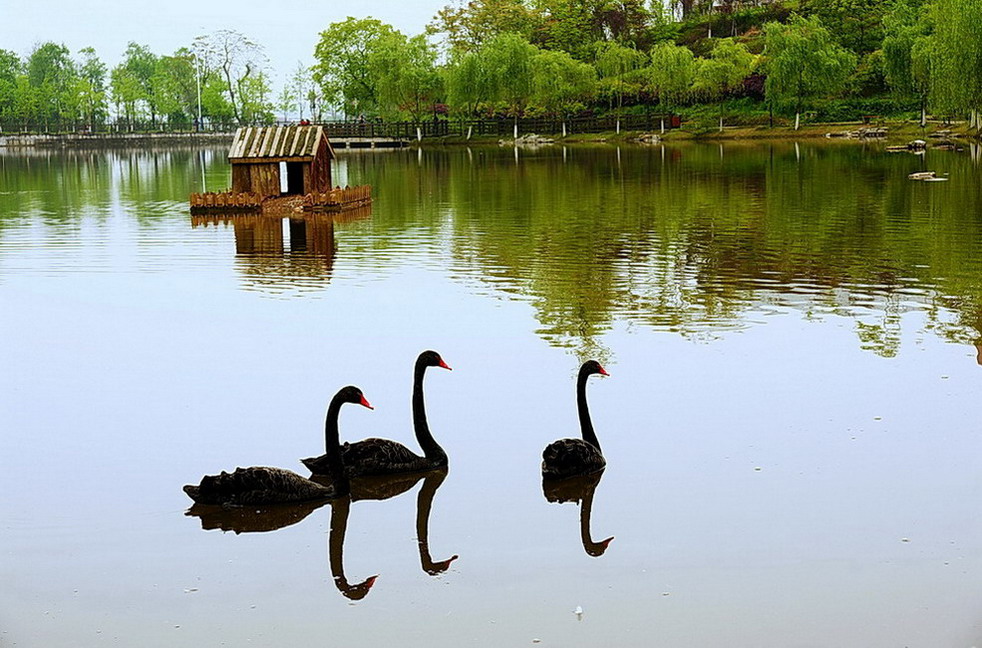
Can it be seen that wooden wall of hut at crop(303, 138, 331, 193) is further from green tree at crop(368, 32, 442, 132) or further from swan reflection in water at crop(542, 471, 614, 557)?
green tree at crop(368, 32, 442, 132)

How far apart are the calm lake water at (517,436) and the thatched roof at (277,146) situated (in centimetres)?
1088

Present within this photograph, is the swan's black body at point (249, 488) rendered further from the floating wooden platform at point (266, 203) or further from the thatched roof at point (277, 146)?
the thatched roof at point (277, 146)

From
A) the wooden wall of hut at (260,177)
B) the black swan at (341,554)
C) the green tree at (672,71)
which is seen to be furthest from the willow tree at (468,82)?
the black swan at (341,554)

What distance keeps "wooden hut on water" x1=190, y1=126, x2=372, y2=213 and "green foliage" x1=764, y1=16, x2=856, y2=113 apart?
161ft

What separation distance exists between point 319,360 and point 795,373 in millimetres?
5767

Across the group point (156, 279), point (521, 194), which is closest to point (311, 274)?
point (156, 279)

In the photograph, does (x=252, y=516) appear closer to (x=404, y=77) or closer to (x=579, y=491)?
(x=579, y=491)

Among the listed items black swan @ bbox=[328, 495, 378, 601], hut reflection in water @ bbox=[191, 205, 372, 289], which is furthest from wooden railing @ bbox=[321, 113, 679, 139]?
black swan @ bbox=[328, 495, 378, 601]

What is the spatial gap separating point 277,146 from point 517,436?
91.3ft

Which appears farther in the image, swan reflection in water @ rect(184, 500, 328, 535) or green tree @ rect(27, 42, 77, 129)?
green tree @ rect(27, 42, 77, 129)

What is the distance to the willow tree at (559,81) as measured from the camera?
92.6 meters

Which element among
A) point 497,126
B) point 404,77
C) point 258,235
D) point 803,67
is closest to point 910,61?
point 803,67

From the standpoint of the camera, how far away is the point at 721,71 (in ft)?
292

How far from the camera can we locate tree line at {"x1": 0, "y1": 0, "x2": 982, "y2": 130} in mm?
75812
